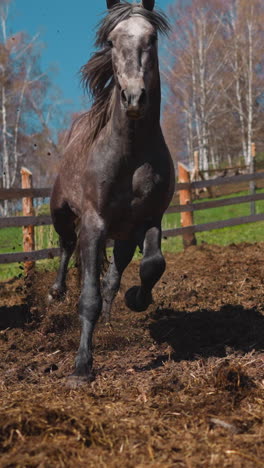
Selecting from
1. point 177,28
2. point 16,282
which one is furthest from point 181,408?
point 177,28

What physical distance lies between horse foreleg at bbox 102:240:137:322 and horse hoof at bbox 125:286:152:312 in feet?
1.93

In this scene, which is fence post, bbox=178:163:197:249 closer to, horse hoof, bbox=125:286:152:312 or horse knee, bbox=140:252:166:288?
horse hoof, bbox=125:286:152:312

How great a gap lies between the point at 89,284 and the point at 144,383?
0.78 m

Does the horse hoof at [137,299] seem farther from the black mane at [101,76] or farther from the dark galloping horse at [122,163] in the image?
the black mane at [101,76]

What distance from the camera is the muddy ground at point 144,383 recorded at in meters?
2.23

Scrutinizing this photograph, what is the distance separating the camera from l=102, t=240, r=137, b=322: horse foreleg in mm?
4961

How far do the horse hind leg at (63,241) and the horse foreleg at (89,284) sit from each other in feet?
6.33

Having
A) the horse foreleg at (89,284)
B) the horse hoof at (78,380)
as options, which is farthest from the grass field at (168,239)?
the horse hoof at (78,380)

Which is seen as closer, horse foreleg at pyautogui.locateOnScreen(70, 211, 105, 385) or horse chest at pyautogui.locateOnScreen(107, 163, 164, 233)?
horse foreleg at pyautogui.locateOnScreen(70, 211, 105, 385)

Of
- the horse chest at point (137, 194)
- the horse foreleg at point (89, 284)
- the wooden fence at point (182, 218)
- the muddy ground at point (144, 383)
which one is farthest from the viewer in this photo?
the wooden fence at point (182, 218)

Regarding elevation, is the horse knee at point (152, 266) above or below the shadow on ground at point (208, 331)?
above

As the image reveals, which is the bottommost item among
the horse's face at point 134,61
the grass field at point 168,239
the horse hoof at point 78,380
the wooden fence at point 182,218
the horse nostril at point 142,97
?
the horse hoof at point 78,380

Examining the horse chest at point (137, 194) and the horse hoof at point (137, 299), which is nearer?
the horse chest at point (137, 194)

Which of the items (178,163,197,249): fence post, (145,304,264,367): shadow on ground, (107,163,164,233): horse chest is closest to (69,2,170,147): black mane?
(107,163,164,233): horse chest
